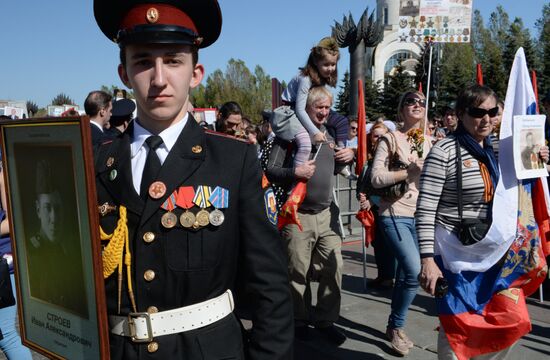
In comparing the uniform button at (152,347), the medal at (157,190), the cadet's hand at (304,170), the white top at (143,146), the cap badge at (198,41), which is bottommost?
the uniform button at (152,347)

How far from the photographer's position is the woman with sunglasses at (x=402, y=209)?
13.7ft

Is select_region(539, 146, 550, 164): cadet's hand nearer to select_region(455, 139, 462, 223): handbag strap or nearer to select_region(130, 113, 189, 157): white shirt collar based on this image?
select_region(455, 139, 462, 223): handbag strap

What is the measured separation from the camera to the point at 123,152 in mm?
1835

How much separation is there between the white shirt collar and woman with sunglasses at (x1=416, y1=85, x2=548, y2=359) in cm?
190

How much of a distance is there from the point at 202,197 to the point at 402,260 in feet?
9.20

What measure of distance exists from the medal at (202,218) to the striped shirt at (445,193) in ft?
6.07

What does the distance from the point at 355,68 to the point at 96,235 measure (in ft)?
66.1

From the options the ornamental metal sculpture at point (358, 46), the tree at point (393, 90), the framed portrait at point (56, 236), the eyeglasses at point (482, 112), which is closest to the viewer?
the framed portrait at point (56, 236)

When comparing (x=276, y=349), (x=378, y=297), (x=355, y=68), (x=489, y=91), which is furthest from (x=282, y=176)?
(x=355, y=68)

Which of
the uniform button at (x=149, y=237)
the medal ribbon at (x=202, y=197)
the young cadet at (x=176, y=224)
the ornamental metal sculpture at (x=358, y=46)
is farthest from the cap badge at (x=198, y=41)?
the ornamental metal sculpture at (x=358, y=46)

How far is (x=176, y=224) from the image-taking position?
170 centimetres

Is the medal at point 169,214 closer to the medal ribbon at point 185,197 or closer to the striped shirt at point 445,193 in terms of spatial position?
the medal ribbon at point 185,197

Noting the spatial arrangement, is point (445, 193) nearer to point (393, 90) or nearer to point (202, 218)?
point (202, 218)

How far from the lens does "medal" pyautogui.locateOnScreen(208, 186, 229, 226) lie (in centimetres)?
174
